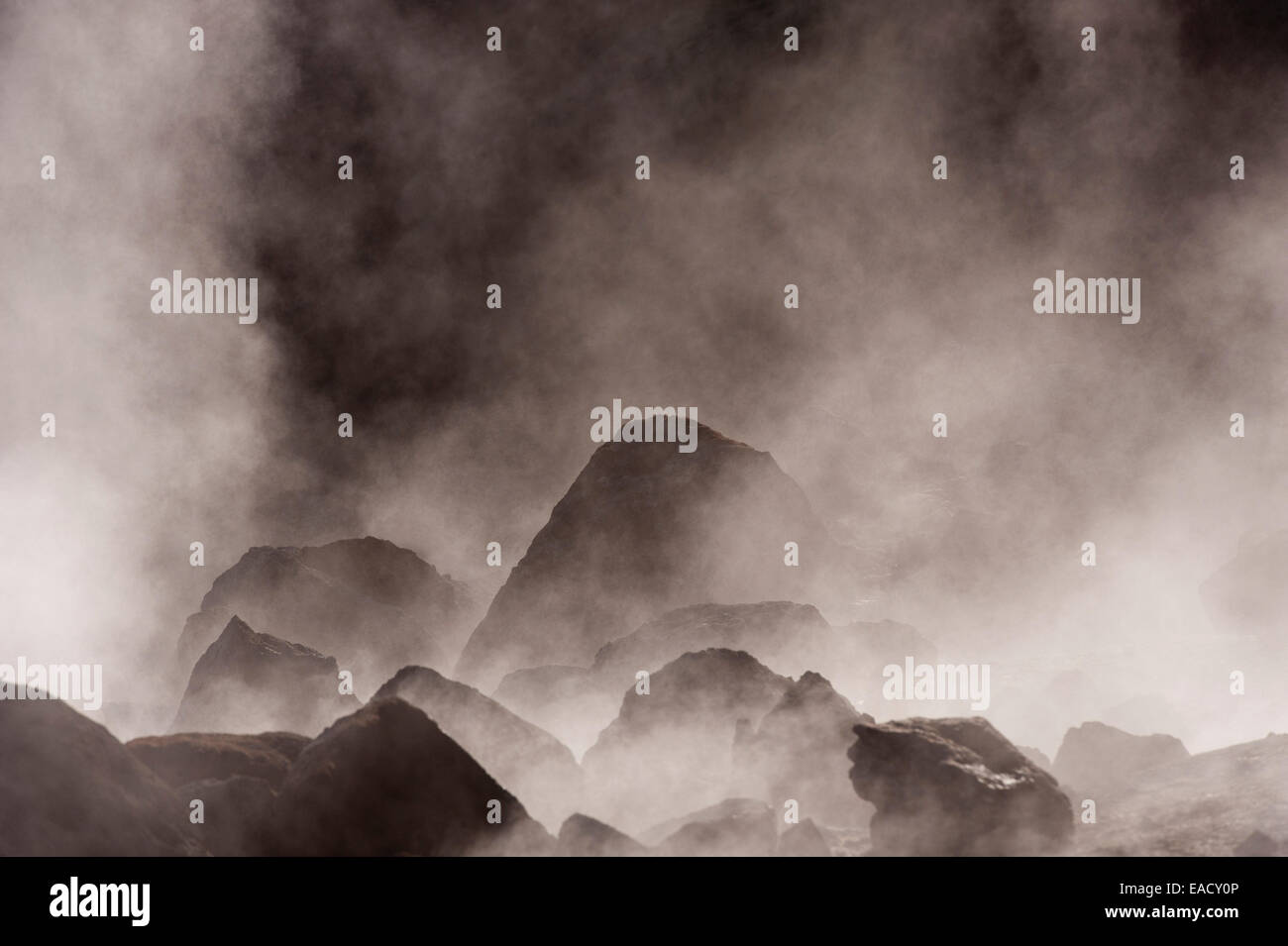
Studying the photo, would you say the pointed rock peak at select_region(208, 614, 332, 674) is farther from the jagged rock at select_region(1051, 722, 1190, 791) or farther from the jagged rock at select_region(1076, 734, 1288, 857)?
the jagged rock at select_region(1076, 734, 1288, 857)

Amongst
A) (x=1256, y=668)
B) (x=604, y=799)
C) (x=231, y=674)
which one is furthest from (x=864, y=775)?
(x=1256, y=668)

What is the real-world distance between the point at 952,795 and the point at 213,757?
9.86 metres

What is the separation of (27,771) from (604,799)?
302 inches

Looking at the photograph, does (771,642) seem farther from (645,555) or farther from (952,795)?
(952,795)

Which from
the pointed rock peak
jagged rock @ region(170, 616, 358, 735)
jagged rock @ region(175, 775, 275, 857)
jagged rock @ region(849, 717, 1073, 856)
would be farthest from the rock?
jagged rock @ region(175, 775, 275, 857)

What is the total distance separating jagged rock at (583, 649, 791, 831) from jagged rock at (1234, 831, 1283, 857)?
6563 millimetres

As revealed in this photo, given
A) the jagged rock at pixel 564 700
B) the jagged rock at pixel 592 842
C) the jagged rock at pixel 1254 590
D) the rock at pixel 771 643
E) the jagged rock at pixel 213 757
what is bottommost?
the jagged rock at pixel 592 842

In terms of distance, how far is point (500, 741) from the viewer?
16.0m

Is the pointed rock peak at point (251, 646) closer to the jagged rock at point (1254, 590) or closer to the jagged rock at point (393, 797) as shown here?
the jagged rock at point (393, 797)

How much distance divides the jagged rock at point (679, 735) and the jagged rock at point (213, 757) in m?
4.64

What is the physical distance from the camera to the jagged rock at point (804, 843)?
12.4 m

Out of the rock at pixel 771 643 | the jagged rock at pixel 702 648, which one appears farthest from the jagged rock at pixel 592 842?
the rock at pixel 771 643

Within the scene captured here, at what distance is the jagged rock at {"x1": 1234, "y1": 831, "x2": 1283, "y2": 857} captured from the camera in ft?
39.2

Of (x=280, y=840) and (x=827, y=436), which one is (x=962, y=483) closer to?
(x=827, y=436)
